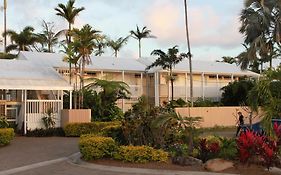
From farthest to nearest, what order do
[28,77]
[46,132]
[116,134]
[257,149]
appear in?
[28,77]
[46,132]
[116,134]
[257,149]

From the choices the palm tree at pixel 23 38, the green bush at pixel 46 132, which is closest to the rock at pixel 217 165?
the green bush at pixel 46 132

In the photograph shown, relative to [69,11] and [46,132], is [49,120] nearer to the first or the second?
[46,132]

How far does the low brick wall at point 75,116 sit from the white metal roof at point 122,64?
255 inches

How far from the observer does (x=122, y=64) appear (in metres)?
38.3

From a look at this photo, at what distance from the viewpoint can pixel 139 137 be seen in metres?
14.9

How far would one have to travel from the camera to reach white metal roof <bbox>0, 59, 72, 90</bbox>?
83.3ft

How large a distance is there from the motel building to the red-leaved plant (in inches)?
634

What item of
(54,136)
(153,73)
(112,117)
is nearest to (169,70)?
(153,73)

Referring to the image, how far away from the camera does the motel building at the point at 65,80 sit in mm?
26219

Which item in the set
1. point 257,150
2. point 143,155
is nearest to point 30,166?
point 143,155

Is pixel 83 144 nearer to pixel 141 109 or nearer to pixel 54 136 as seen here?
pixel 141 109

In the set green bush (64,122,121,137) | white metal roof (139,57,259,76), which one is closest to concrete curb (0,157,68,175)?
green bush (64,122,121,137)

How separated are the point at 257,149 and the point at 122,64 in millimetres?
26998

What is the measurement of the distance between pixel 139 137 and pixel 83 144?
187 centimetres
